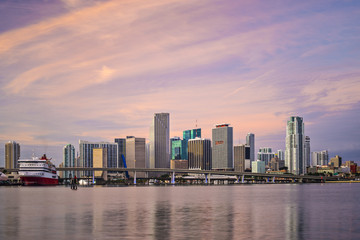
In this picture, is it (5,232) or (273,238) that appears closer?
(273,238)

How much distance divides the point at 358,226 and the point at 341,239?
36.0 ft

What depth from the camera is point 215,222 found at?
49.9 metres

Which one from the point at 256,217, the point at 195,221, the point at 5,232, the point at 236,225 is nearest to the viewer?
the point at 5,232

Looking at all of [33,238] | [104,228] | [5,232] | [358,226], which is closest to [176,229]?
[104,228]

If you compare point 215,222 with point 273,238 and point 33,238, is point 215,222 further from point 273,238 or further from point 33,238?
point 33,238

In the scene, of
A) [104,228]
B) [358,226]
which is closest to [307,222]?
[358,226]

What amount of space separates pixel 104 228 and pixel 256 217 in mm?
21282

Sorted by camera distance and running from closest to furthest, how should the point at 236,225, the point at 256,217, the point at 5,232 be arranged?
1. the point at 5,232
2. the point at 236,225
3. the point at 256,217

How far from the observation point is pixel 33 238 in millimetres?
38125

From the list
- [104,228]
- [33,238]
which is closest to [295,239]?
[104,228]

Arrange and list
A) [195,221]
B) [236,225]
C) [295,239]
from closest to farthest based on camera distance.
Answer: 1. [295,239]
2. [236,225]
3. [195,221]

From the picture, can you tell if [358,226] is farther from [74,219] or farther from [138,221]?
[74,219]

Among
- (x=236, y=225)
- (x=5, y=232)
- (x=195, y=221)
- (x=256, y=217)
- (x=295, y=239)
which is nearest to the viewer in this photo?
(x=295, y=239)

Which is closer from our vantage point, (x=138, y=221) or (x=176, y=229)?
(x=176, y=229)
